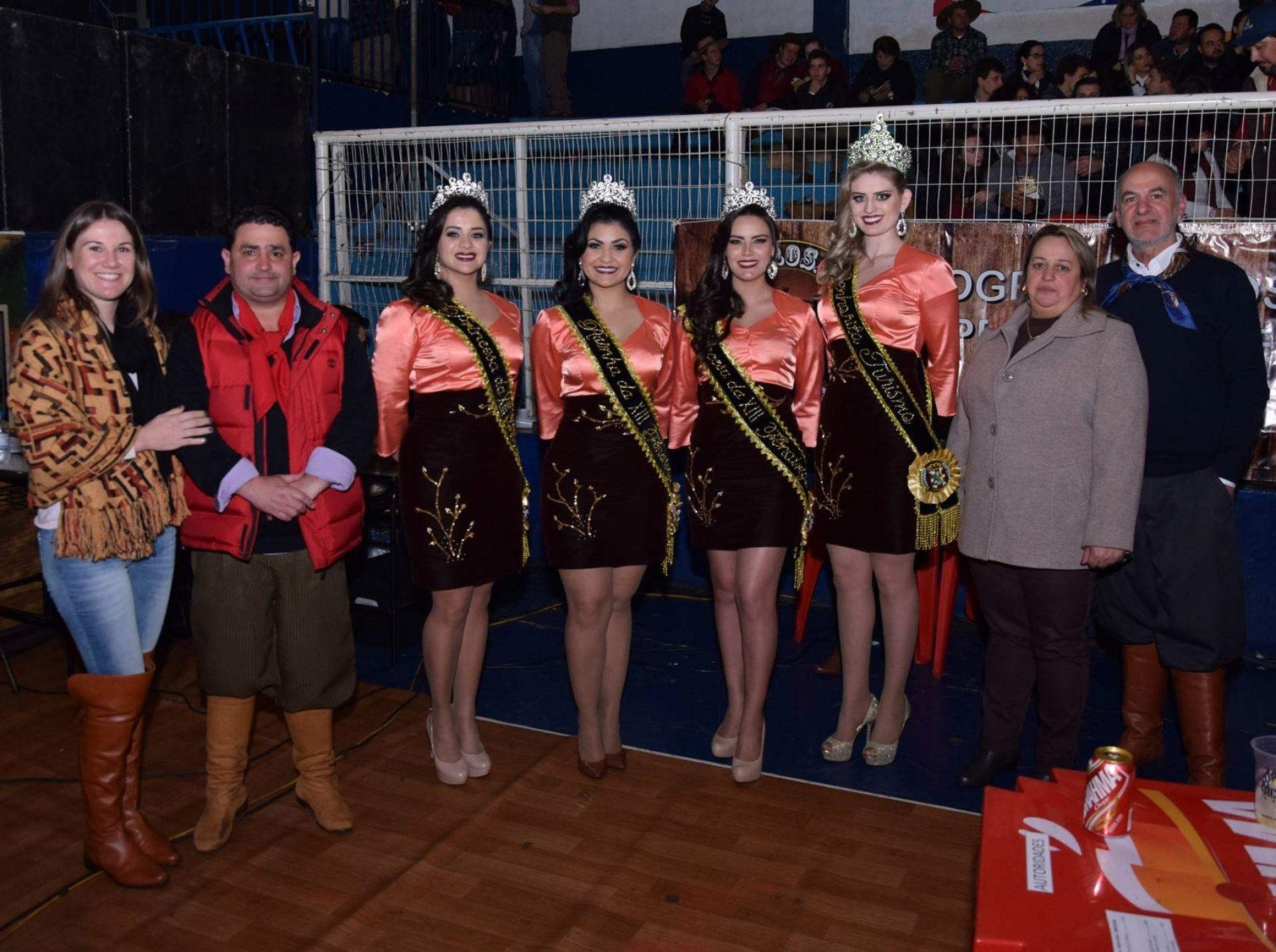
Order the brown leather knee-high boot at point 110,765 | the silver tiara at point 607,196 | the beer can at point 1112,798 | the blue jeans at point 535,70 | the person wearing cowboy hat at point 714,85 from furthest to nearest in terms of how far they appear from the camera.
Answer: the blue jeans at point 535,70 < the person wearing cowboy hat at point 714,85 < the silver tiara at point 607,196 < the brown leather knee-high boot at point 110,765 < the beer can at point 1112,798

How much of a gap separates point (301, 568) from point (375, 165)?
3365mm

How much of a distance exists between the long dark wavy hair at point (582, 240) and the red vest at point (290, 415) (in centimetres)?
62

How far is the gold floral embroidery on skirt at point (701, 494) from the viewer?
10.1 ft

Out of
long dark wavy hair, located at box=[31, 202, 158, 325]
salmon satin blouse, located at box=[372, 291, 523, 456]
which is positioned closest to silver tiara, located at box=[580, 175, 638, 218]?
salmon satin blouse, located at box=[372, 291, 523, 456]

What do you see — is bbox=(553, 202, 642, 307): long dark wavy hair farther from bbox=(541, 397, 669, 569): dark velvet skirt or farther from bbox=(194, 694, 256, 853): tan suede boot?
bbox=(194, 694, 256, 853): tan suede boot

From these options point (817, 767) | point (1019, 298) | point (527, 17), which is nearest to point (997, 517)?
point (1019, 298)

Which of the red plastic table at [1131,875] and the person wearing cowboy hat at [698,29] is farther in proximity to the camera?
the person wearing cowboy hat at [698,29]

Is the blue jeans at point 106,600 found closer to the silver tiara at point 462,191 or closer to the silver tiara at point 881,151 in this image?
the silver tiara at point 462,191

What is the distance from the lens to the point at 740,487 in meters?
3.05

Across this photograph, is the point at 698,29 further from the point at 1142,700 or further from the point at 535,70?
the point at 1142,700

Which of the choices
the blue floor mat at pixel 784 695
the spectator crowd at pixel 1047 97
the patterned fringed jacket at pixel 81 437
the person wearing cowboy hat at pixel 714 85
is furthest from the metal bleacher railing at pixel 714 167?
Result: the patterned fringed jacket at pixel 81 437

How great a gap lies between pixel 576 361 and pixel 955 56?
4.94m

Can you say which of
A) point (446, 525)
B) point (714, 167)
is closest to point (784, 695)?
point (446, 525)

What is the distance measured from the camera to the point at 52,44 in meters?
4.69
